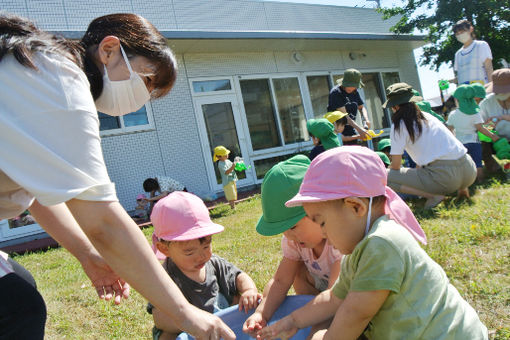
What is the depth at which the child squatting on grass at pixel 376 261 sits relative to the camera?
1319mm

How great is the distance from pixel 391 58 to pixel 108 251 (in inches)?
553

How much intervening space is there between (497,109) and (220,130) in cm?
598

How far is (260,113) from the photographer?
34.6ft

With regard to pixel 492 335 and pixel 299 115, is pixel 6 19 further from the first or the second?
pixel 299 115

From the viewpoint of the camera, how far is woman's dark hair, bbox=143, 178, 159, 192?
7.44 meters

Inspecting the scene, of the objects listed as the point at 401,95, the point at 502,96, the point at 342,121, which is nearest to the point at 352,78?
the point at 342,121

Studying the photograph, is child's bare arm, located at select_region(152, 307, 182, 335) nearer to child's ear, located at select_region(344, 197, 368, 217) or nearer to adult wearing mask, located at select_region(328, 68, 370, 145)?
child's ear, located at select_region(344, 197, 368, 217)

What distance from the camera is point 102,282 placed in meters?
1.81

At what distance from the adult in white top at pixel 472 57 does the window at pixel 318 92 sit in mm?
5188

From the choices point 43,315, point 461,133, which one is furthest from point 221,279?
point 461,133

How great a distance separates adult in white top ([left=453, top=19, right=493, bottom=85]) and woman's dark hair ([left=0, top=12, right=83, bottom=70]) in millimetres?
6620

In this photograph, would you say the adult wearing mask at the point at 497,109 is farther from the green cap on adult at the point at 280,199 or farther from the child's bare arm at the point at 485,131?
the green cap on adult at the point at 280,199

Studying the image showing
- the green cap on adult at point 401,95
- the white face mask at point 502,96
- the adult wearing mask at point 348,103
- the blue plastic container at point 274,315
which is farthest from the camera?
the adult wearing mask at point 348,103

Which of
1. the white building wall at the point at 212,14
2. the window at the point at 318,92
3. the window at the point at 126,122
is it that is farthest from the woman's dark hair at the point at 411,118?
the window at the point at 318,92
